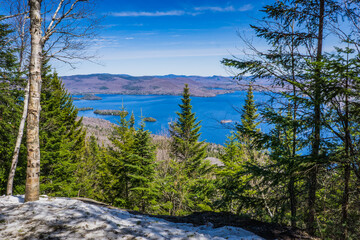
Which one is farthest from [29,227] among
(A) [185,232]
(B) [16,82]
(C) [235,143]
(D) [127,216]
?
(C) [235,143]

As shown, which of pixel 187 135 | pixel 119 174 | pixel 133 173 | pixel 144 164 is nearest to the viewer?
pixel 144 164

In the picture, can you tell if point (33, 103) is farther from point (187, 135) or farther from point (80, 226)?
point (187, 135)

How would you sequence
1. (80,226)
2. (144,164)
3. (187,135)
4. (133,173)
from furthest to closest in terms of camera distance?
(187,135) < (133,173) < (144,164) < (80,226)

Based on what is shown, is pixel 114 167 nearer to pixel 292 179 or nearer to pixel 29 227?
pixel 29 227

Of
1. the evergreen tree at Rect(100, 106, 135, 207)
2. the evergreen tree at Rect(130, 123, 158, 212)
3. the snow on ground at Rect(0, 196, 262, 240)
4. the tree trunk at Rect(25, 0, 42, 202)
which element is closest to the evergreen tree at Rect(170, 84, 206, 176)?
the evergreen tree at Rect(100, 106, 135, 207)

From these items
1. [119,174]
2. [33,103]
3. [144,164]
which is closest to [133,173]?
[144,164]

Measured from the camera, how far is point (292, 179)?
4934 millimetres

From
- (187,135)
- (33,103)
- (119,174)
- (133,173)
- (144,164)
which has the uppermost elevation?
(33,103)

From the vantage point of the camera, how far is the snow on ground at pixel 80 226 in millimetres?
3650

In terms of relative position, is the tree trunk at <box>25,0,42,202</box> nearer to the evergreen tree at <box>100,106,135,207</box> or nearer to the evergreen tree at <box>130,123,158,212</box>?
the evergreen tree at <box>130,123,158,212</box>

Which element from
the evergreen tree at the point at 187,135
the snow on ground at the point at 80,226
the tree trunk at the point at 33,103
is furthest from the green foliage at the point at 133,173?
the evergreen tree at the point at 187,135

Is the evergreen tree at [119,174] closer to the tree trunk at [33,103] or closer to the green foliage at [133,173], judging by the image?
the green foliage at [133,173]

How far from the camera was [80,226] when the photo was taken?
12.9 feet

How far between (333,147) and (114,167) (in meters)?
10.7
